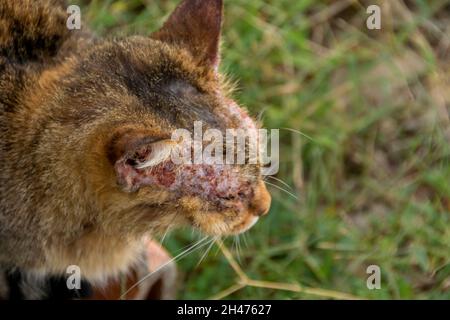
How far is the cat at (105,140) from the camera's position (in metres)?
2.86

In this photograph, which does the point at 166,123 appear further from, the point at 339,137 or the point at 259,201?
the point at 339,137

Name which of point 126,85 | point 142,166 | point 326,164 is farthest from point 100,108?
point 326,164

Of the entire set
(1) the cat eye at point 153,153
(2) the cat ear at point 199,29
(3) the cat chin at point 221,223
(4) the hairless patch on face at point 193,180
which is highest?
(2) the cat ear at point 199,29

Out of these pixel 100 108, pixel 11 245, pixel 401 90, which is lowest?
pixel 11 245

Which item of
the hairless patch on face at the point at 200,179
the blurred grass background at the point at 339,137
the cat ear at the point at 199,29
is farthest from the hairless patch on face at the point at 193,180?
the blurred grass background at the point at 339,137

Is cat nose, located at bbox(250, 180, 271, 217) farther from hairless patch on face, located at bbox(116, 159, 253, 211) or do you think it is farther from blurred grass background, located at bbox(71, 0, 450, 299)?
blurred grass background, located at bbox(71, 0, 450, 299)

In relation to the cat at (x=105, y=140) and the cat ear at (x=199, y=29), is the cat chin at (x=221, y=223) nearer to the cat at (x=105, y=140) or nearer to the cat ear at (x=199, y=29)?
the cat at (x=105, y=140)

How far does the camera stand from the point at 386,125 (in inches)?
193

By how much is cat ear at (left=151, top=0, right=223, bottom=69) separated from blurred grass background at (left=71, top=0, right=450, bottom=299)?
0.99 meters

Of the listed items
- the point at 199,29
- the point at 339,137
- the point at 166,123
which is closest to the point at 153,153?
the point at 166,123

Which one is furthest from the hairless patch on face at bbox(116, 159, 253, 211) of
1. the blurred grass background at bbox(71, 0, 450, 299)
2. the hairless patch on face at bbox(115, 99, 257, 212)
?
the blurred grass background at bbox(71, 0, 450, 299)
